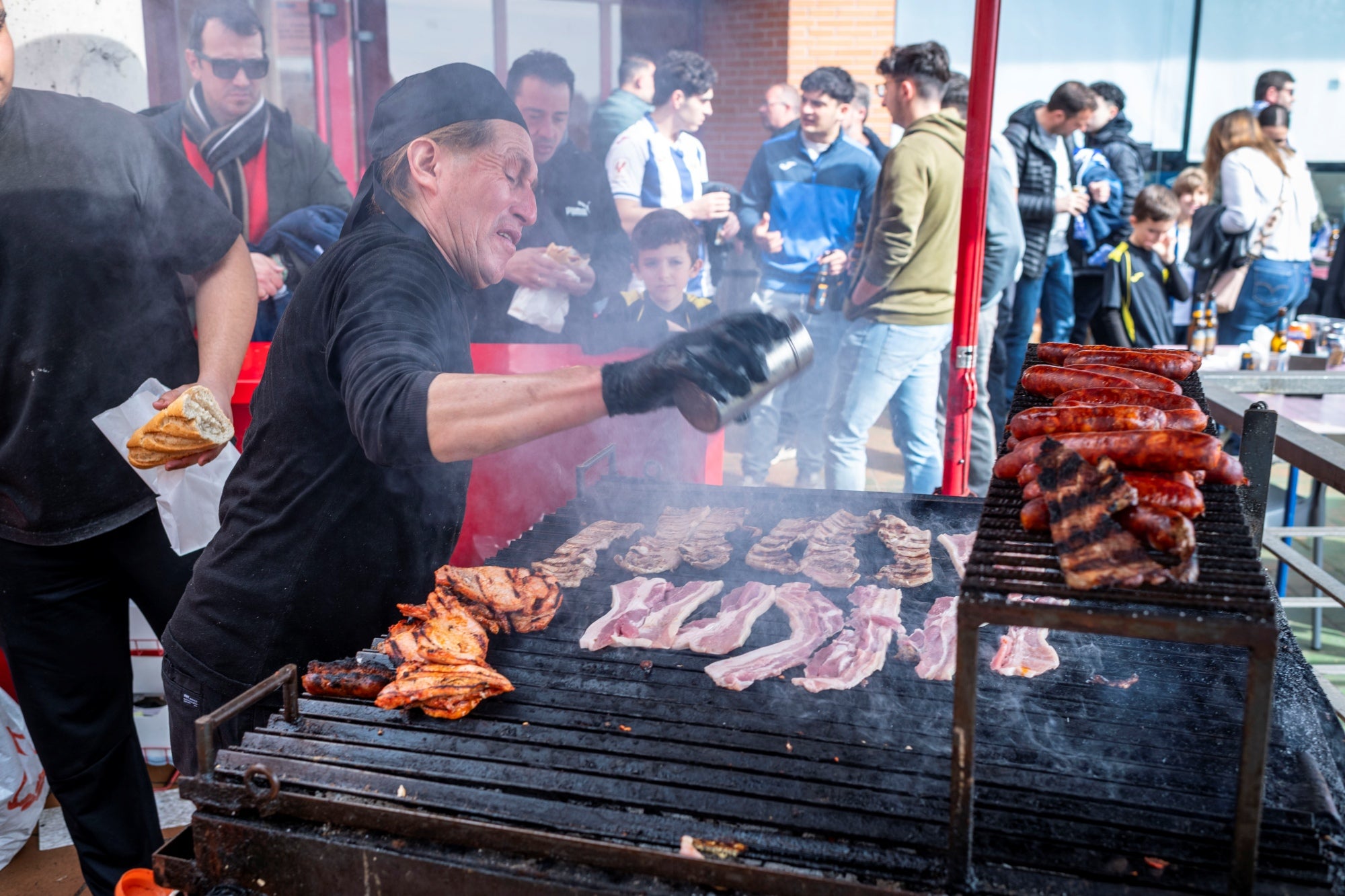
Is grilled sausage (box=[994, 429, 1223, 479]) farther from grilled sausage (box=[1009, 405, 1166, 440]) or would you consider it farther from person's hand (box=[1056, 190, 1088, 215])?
person's hand (box=[1056, 190, 1088, 215])

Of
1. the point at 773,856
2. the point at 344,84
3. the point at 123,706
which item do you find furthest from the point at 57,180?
the point at 344,84

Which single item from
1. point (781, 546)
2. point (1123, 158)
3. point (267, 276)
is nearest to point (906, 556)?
point (781, 546)

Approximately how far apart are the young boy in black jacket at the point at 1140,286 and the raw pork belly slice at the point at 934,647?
20.1 ft

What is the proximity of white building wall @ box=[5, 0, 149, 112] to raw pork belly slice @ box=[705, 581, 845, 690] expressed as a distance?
4178mm

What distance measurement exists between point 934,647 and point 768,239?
5823 mm

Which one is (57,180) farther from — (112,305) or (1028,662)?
(1028,662)

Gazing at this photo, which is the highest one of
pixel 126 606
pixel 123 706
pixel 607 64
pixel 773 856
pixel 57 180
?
pixel 607 64

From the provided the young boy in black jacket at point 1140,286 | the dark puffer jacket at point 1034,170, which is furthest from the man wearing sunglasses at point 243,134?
the young boy in black jacket at point 1140,286

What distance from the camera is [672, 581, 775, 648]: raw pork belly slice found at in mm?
2561

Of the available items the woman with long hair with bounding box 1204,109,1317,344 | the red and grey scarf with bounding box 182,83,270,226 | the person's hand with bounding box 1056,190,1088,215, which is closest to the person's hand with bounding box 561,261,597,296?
the red and grey scarf with bounding box 182,83,270,226

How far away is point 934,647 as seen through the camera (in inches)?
98.8

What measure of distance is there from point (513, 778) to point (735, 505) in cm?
209

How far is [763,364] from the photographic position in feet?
6.44

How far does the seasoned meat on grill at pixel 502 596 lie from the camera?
2.62 m
